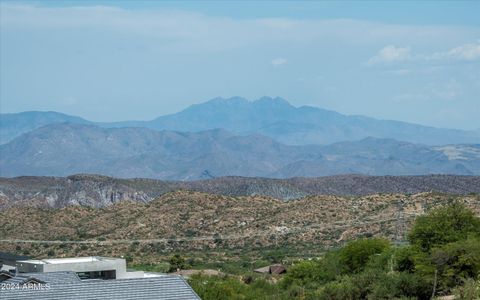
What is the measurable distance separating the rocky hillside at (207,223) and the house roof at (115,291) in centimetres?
5875

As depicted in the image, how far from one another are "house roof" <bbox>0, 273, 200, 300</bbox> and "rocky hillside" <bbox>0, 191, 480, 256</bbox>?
58.7 m

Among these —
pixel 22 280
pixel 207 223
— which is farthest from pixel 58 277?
pixel 207 223

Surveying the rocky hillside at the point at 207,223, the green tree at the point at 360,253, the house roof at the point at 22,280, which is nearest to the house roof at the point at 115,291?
the house roof at the point at 22,280

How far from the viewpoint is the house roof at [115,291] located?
38.2m

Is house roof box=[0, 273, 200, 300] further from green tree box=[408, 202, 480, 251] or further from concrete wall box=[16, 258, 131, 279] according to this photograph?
green tree box=[408, 202, 480, 251]

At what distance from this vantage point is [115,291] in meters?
39.4

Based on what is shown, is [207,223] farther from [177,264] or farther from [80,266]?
[80,266]

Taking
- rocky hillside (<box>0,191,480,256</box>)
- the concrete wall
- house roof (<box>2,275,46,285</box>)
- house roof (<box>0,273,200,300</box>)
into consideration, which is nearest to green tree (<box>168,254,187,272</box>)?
rocky hillside (<box>0,191,480,256</box>)

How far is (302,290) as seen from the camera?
70750mm

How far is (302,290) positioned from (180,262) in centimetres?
2148

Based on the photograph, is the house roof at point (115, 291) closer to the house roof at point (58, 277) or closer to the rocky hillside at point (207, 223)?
the house roof at point (58, 277)

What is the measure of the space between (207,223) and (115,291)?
80.4 metres

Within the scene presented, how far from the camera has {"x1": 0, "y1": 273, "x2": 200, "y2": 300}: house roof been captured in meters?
38.2

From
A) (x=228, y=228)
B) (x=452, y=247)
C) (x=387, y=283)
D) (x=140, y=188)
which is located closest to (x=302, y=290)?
(x=387, y=283)
